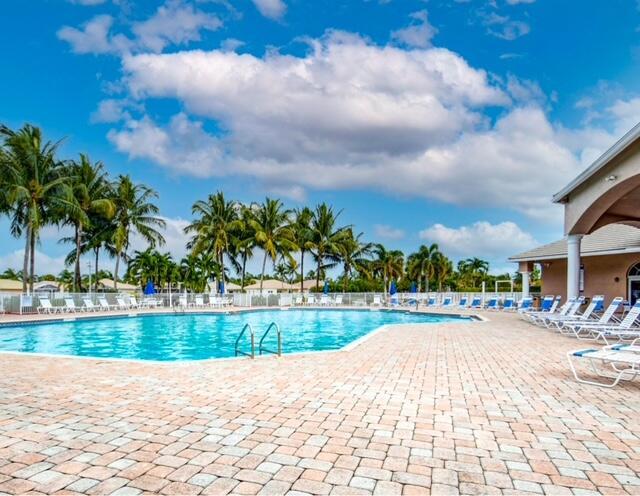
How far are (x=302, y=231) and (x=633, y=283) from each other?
21.9 m

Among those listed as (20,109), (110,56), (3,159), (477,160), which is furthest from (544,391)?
(20,109)

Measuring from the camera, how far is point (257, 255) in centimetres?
3522

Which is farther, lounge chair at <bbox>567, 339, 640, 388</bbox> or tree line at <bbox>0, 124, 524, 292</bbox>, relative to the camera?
tree line at <bbox>0, 124, 524, 292</bbox>

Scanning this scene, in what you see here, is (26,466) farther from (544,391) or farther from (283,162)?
(283,162)

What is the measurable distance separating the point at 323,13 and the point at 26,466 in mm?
16825

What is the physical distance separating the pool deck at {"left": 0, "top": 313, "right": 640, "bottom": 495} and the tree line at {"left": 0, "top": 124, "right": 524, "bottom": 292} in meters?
19.0

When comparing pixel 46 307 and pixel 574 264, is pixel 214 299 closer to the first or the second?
pixel 46 307

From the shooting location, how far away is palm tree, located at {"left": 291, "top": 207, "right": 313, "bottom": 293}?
115ft

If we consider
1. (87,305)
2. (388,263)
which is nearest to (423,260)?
Result: (388,263)

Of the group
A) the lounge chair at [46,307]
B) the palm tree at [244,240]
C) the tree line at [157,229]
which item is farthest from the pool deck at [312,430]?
the palm tree at [244,240]

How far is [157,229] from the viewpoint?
32125mm

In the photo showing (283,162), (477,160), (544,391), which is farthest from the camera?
(283,162)

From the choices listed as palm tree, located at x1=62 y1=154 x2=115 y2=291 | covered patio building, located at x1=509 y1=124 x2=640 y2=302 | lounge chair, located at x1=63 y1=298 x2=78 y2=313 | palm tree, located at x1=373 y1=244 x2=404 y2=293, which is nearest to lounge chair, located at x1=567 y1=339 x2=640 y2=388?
covered patio building, located at x1=509 y1=124 x2=640 y2=302

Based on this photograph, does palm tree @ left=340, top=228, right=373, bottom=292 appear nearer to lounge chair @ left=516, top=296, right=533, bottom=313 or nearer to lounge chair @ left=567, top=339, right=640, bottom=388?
lounge chair @ left=516, top=296, right=533, bottom=313
